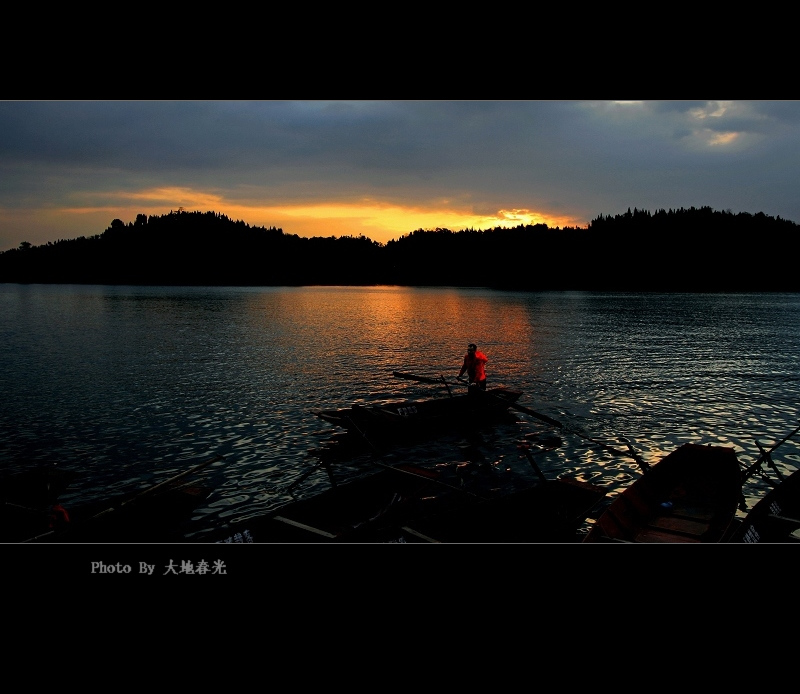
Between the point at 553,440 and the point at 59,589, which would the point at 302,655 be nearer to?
the point at 59,589

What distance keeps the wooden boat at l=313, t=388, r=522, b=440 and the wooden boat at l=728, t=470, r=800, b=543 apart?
825 cm

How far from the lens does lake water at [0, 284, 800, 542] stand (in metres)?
15.1

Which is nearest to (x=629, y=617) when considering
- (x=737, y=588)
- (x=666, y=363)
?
(x=737, y=588)

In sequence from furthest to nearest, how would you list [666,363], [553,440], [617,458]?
1. [666,363]
2. [553,440]
3. [617,458]

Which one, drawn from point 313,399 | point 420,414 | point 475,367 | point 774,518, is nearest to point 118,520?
point 420,414

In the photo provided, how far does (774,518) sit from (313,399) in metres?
18.8

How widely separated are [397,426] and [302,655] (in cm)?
1364

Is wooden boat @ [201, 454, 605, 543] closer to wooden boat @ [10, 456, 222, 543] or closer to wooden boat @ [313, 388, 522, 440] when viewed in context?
wooden boat @ [10, 456, 222, 543]

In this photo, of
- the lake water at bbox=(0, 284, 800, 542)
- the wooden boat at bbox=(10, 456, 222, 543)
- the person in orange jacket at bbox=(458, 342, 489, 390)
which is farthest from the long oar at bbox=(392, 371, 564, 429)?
the wooden boat at bbox=(10, 456, 222, 543)

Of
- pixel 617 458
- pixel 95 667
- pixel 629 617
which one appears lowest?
pixel 617 458

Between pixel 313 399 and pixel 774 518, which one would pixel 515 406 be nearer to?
pixel 774 518

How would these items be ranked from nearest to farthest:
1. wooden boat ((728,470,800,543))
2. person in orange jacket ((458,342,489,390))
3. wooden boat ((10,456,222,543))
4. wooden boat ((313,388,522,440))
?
wooden boat ((728,470,800,543)) → wooden boat ((10,456,222,543)) → wooden boat ((313,388,522,440)) → person in orange jacket ((458,342,489,390))
